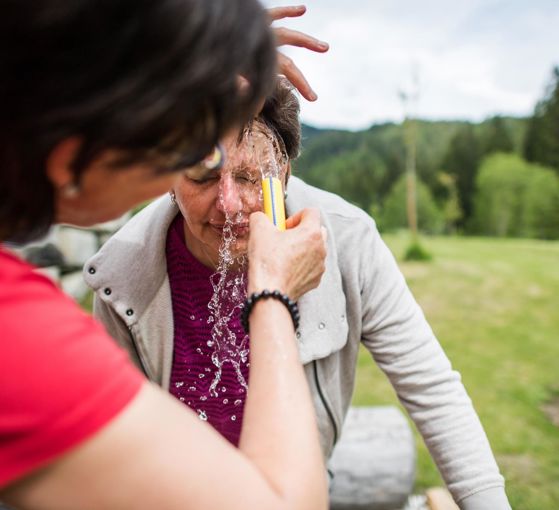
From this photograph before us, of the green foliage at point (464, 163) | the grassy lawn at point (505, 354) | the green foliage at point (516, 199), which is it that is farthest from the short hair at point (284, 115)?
the green foliage at point (464, 163)

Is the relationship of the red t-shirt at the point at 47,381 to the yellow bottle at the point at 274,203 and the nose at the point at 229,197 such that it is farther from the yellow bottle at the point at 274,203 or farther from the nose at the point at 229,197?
the nose at the point at 229,197

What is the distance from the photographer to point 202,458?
75cm

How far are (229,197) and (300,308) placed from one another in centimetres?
38

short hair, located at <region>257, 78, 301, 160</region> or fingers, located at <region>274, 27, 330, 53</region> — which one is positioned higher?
fingers, located at <region>274, 27, 330, 53</region>

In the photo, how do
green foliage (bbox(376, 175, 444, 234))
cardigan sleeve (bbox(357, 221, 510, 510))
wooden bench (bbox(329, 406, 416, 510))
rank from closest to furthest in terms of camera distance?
cardigan sleeve (bbox(357, 221, 510, 510)), wooden bench (bbox(329, 406, 416, 510)), green foliage (bbox(376, 175, 444, 234))

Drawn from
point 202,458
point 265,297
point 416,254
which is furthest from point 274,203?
point 416,254

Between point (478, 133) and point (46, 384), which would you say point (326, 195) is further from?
point (478, 133)

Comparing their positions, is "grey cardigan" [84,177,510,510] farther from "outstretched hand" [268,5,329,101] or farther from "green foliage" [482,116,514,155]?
"green foliage" [482,116,514,155]

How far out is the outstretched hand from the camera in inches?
59.1

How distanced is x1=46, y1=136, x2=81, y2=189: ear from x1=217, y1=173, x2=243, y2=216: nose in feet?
2.39

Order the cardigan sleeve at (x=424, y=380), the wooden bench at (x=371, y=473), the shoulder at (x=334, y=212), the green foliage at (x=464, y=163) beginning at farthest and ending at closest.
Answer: the green foliage at (x=464, y=163)
the wooden bench at (x=371, y=473)
the shoulder at (x=334, y=212)
the cardigan sleeve at (x=424, y=380)

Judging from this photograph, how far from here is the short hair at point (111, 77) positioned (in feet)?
2.22

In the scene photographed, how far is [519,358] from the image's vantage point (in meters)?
6.09

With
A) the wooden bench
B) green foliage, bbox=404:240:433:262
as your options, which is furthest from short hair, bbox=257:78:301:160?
green foliage, bbox=404:240:433:262
